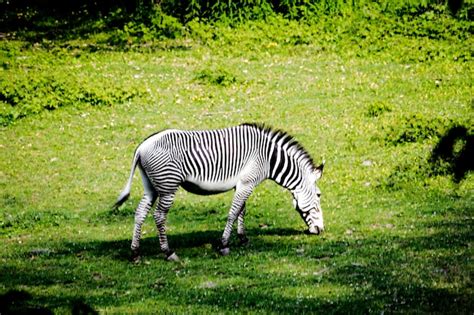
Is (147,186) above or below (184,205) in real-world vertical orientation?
above

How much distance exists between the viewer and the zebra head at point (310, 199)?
13.9m

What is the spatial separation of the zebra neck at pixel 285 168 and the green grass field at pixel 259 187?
1064 millimetres

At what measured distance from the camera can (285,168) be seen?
13641 mm

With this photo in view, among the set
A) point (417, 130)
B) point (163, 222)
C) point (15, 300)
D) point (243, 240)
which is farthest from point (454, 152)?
point (417, 130)

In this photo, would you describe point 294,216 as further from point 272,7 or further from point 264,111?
point 272,7

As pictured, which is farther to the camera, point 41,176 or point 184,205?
point 41,176

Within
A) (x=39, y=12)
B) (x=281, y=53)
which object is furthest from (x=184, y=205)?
(x=39, y=12)

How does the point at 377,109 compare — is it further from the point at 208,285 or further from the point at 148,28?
the point at 208,285

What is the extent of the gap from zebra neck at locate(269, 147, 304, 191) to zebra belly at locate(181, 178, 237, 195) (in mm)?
748

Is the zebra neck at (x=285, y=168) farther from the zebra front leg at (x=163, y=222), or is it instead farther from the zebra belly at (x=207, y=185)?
the zebra front leg at (x=163, y=222)

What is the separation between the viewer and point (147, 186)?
1313cm

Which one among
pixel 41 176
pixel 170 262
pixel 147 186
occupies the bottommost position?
pixel 41 176

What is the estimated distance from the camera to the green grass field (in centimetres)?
1079

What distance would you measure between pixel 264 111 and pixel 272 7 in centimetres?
887
